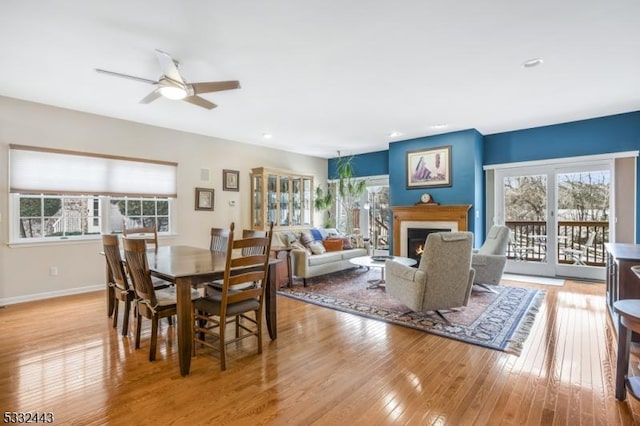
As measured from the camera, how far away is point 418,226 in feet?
20.2

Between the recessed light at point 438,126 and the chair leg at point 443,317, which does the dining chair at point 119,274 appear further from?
the recessed light at point 438,126

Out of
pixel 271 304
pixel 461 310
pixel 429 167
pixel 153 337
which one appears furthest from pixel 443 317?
pixel 429 167

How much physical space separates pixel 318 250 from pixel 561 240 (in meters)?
4.22

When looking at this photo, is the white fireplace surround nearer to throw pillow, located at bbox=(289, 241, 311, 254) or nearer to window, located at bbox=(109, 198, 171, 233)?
throw pillow, located at bbox=(289, 241, 311, 254)

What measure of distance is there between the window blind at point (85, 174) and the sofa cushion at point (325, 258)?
2622 mm

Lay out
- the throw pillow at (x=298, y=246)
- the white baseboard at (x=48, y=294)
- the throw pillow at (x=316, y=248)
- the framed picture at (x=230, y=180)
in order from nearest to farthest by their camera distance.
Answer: the white baseboard at (x=48, y=294) < the throw pillow at (x=298, y=246) < the throw pillow at (x=316, y=248) < the framed picture at (x=230, y=180)

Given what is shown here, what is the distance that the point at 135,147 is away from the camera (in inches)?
195

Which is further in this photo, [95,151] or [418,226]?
[418,226]

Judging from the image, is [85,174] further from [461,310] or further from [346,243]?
[461,310]

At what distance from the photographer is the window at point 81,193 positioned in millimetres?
4078

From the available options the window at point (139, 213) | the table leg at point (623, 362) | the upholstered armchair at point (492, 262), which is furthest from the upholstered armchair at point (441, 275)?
the window at point (139, 213)

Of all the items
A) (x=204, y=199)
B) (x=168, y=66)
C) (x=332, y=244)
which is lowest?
(x=332, y=244)

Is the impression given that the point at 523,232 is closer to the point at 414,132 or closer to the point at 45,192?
the point at 414,132

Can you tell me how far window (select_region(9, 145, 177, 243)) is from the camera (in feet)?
13.4
